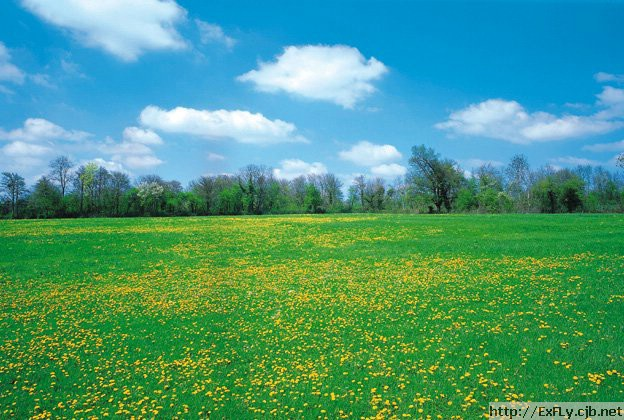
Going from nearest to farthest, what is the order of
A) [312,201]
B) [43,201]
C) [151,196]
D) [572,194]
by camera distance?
[572,194]
[43,201]
[151,196]
[312,201]

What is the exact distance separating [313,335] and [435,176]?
90466mm

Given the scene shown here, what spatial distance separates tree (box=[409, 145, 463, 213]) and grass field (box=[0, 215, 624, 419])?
70.6 metres

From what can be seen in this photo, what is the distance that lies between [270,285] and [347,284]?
12.9 ft

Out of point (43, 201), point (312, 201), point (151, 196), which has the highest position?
point (151, 196)

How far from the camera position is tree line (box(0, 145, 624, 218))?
285 feet

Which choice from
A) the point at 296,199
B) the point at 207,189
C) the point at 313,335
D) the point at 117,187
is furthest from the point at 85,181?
the point at 313,335

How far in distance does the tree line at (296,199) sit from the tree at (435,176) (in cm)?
24

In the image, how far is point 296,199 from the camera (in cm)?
12988

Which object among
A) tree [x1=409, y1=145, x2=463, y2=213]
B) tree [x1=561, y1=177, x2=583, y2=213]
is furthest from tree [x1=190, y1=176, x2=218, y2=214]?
tree [x1=561, y1=177, x2=583, y2=213]

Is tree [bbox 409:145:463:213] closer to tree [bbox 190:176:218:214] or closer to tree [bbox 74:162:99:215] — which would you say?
tree [bbox 190:176:218:214]

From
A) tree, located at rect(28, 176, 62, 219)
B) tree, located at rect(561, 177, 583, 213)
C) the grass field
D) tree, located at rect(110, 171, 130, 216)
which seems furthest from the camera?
tree, located at rect(110, 171, 130, 216)

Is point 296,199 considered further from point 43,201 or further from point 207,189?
point 43,201

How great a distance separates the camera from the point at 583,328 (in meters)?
11.8

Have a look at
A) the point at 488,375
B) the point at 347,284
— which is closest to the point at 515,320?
the point at 488,375
